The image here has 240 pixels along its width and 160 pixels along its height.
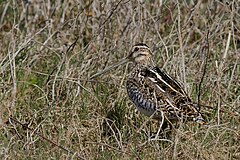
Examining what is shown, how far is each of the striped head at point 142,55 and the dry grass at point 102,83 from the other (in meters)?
0.24

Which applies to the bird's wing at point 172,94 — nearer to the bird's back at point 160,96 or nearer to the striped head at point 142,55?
the bird's back at point 160,96

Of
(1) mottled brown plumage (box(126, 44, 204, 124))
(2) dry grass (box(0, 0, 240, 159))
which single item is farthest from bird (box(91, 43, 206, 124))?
(2) dry grass (box(0, 0, 240, 159))

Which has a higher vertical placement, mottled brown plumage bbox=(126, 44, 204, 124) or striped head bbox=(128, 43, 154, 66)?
striped head bbox=(128, 43, 154, 66)

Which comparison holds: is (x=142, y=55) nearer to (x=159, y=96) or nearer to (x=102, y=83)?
(x=102, y=83)

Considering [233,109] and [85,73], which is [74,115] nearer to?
[85,73]

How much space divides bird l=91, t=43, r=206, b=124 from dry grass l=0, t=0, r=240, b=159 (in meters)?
0.12

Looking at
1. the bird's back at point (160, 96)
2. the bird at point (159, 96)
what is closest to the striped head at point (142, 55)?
the bird at point (159, 96)

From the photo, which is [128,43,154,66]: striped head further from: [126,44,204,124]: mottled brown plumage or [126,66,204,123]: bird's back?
[126,66,204,123]: bird's back

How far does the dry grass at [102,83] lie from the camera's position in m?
5.07

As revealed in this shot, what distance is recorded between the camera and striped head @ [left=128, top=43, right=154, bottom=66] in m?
5.79

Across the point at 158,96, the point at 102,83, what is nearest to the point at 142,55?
the point at 102,83

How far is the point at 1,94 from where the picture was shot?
5.70m

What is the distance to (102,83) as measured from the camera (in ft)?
19.7

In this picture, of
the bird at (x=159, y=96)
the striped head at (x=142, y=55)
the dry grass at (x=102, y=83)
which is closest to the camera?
the dry grass at (x=102, y=83)
